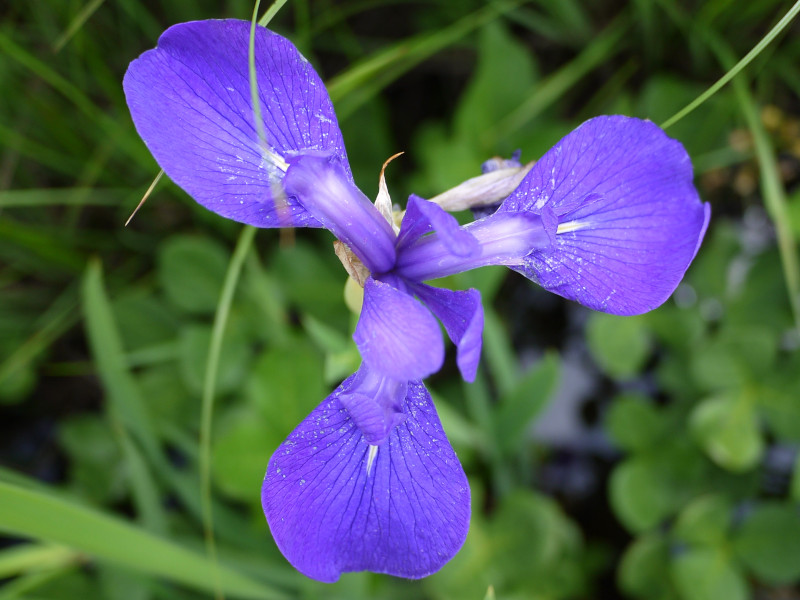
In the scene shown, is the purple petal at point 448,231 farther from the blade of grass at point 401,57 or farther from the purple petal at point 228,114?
the blade of grass at point 401,57

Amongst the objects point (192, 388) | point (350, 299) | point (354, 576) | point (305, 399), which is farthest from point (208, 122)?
point (192, 388)

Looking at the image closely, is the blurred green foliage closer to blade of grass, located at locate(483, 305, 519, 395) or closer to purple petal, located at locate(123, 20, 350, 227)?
blade of grass, located at locate(483, 305, 519, 395)

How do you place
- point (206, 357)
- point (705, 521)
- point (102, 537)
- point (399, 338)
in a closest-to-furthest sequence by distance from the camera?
point (399, 338) < point (102, 537) < point (705, 521) < point (206, 357)

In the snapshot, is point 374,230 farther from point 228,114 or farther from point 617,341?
point 617,341

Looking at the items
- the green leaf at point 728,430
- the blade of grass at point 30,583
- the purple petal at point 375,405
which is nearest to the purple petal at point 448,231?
the purple petal at point 375,405

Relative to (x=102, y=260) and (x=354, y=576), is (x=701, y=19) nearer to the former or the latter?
(x=354, y=576)

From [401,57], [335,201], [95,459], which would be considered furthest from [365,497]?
[95,459]

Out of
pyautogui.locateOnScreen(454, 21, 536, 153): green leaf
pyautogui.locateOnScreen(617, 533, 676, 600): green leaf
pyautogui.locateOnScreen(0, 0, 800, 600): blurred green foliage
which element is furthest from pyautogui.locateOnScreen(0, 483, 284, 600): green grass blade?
pyautogui.locateOnScreen(454, 21, 536, 153): green leaf
